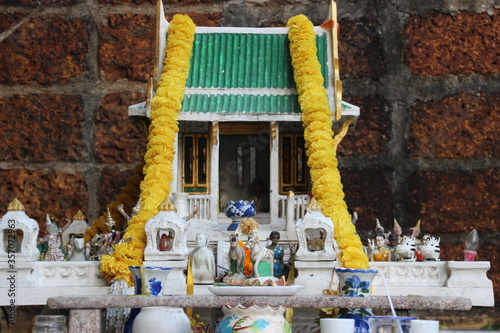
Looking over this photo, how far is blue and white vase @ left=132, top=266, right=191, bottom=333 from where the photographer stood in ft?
22.3

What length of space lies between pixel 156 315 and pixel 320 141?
2.96m

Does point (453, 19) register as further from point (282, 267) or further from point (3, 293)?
point (3, 293)

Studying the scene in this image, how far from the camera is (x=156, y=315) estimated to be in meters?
6.85

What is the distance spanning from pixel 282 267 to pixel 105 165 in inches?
160

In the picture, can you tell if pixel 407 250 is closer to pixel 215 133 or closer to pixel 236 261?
pixel 236 261

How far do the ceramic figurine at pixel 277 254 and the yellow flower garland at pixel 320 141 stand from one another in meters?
0.49

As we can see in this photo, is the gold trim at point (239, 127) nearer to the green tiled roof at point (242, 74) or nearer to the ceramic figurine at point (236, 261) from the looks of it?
the green tiled roof at point (242, 74)

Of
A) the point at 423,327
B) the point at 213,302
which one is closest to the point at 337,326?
the point at 423,327

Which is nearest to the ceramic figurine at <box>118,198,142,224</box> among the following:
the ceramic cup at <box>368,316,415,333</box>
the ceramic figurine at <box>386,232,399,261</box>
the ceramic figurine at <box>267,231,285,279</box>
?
the ceramic figurine at <box>267,231,285,279</box>

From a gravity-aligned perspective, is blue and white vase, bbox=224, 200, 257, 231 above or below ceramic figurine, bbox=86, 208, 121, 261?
above

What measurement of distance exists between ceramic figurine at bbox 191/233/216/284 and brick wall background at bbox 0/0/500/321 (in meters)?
3.63

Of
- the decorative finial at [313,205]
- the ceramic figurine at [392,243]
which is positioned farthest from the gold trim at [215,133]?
the ceramic figurine at [392,243]

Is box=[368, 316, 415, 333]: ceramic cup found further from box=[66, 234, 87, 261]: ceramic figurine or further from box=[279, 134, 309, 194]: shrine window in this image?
box=[66, 234, 87, 261]: ceramic figurine

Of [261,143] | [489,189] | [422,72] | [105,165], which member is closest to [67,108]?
[105,165]
